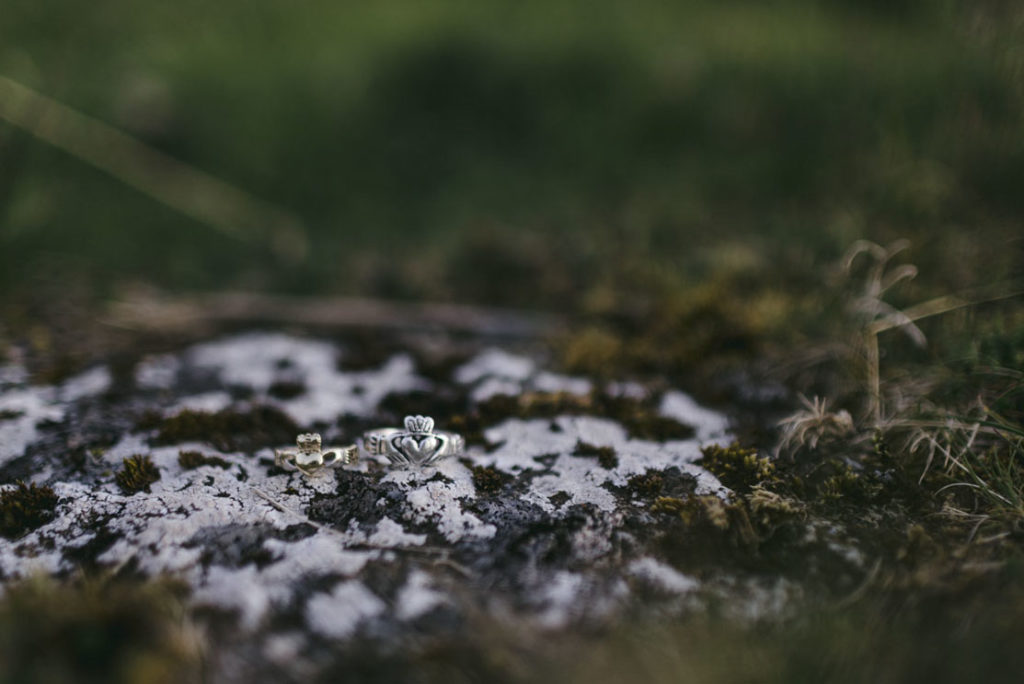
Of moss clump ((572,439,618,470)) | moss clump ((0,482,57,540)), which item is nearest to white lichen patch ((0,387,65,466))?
moss clump ((0,482,57,540))

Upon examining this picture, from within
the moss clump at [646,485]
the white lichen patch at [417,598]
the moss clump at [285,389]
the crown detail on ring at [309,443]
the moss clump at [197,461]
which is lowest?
the moss clump at [285,389]

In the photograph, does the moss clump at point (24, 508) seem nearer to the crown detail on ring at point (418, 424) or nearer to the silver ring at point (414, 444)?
the silver ring at point (414, 444)

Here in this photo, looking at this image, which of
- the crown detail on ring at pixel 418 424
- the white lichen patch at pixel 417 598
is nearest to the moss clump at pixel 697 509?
the white lichen patch at pixel 417 598

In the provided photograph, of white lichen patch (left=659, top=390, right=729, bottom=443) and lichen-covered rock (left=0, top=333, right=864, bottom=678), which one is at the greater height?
white lichen patch (left=659, top=390, right=729, bottom=443)

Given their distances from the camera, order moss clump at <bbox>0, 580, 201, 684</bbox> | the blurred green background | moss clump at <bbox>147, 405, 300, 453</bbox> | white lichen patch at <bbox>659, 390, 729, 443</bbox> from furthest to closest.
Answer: the blurred green background → white lichen patch at <bbox>659, 390, 729, 443</bbox> → moss clump at <bbox>147, 405, 300, 453</bbox> → moss clump at <bbox>0, 580, 201, 684</bbox>

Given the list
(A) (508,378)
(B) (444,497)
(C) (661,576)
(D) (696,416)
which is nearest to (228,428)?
(B) (444,497)

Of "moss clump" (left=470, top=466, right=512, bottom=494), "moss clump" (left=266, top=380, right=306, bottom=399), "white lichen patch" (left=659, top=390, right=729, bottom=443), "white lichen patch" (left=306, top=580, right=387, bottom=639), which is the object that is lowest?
"moss clump" (left=266, top=380, right=306, bottom=399)

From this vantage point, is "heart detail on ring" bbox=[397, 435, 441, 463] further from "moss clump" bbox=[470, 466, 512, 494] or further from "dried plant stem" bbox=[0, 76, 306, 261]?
"dried plant stem" bbox=[0, 76, 306, 261]
